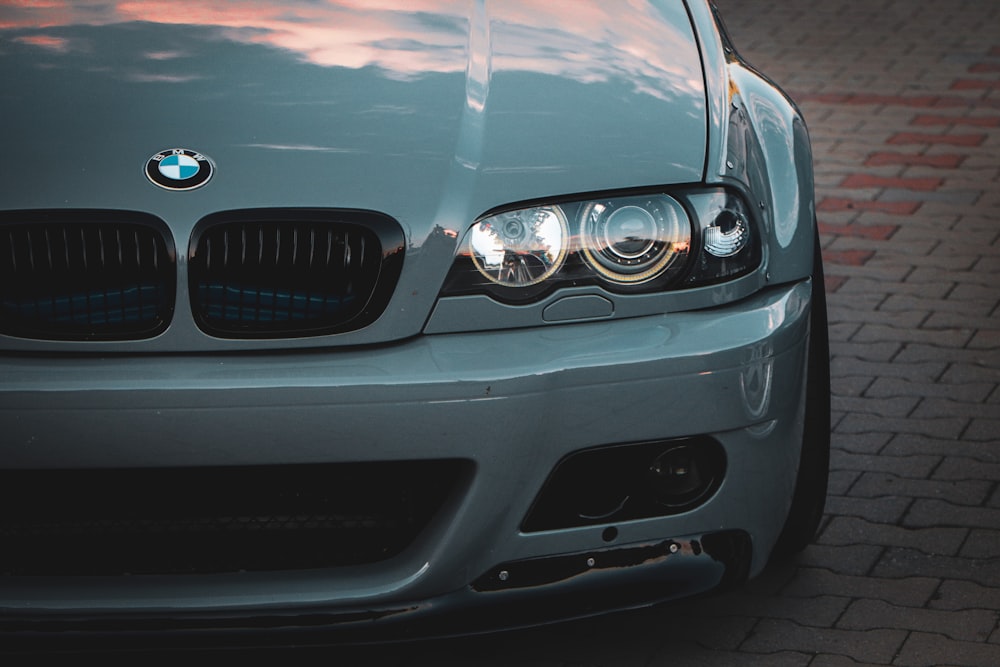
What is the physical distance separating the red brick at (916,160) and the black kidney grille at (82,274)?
15.1 feet

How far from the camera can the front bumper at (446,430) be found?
94.7 inches

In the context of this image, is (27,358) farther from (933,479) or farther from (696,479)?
(933,479)

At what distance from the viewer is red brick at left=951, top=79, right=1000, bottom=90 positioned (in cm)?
776

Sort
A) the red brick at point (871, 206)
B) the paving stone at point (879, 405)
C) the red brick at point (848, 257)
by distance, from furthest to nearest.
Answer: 1. the red brick at point (871, 206)
2. the red brick at point (848, 257)
3. the paving stone at point (879, 405)

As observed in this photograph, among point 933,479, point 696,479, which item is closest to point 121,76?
point 696,479

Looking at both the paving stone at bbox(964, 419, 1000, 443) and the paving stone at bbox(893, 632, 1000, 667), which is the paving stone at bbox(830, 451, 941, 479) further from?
the paving stone at bbox(893, 632, 1000, 667)

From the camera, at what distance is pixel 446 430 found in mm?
2420

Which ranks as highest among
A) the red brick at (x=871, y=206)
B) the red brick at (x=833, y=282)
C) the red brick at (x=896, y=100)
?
the red brick at (x=833, y=282)

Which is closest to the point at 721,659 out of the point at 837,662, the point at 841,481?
the point at 837,662

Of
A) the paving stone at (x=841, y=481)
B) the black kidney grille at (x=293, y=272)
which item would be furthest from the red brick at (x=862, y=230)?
the black kidney grille at (x=293, y=272)

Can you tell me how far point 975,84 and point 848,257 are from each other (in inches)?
113

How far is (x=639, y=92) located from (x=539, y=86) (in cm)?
19

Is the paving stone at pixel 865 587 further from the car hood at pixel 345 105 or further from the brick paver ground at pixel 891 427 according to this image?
the car hood at pixel 345 105

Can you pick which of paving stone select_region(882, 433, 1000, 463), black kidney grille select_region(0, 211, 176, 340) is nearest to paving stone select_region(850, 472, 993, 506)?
paving stone select_region(882, 433, 1000, 463)
